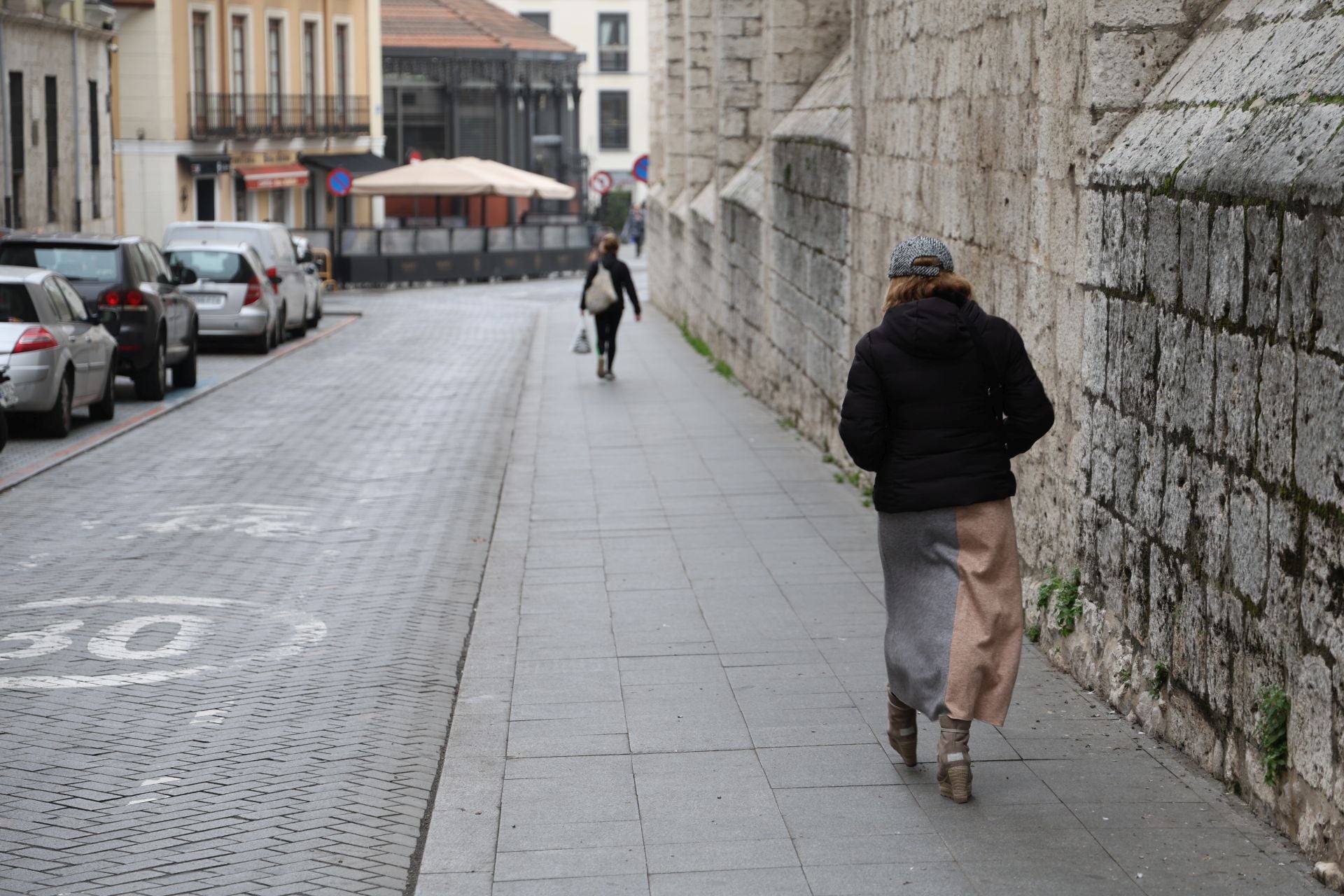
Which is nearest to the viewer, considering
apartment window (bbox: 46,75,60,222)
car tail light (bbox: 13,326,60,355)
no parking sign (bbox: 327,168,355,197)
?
car tail light (bbox: 13,326,60,355)

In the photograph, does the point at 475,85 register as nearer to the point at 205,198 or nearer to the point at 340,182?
the point at 205,198

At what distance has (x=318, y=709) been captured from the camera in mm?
7289

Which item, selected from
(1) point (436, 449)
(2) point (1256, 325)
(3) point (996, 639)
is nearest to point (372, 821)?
(3) point (996, 639)

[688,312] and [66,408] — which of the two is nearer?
[66,408]

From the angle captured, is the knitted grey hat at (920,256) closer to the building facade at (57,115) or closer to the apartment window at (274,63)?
the building facade at (57,115)

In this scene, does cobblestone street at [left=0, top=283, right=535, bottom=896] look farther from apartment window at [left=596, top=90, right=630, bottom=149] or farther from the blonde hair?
apartment window at [left=596, top=90, right=630, bottom=149]

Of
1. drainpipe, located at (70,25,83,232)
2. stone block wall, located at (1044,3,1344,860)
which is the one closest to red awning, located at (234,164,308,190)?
drainpipe, located at (70,25,83,232)

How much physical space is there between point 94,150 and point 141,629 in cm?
2931

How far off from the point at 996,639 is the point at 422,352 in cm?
2084

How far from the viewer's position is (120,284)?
61.3ft

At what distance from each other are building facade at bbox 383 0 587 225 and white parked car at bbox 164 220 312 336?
3462 cm

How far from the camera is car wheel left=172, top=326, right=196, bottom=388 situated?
20.9 m

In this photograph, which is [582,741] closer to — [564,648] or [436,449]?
[564,648]

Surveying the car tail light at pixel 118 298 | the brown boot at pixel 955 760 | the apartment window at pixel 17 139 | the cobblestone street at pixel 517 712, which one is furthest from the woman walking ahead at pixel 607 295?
the apartment window at pixel 17 139
